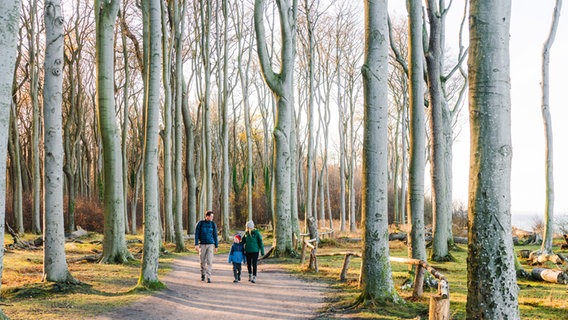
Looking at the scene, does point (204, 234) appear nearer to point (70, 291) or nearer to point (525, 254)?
point (70, 291)

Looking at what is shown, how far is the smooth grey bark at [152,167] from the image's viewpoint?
10.6 m

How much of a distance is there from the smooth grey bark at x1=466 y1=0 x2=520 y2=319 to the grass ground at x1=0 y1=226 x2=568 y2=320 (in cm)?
204

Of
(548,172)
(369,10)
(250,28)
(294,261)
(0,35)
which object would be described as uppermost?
(250,28)

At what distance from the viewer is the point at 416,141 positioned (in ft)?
38.1

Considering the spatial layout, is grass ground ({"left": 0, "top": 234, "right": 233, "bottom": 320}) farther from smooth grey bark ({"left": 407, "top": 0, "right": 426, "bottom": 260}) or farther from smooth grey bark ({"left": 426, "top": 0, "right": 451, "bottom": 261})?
smooth grey bark ({"left": 426, "top": 0, "right": 451, "bottom": 261})

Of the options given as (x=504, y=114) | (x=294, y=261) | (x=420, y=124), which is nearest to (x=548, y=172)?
(x=420, y=124)

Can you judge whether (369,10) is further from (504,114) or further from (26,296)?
(26,296)

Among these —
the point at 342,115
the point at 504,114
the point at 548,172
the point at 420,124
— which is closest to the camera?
the point at 504,114

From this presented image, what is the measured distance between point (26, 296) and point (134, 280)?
9.06 feet

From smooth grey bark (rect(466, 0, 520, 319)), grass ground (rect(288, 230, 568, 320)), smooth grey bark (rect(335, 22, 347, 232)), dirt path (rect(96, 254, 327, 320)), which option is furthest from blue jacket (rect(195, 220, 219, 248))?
smooth grey bark (rect(335, 22, 347, 232))

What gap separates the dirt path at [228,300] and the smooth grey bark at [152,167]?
602 mm

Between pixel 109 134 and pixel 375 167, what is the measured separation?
8.77 metres

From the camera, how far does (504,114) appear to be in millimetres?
5410

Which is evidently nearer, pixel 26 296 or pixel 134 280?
pixel 26 296
